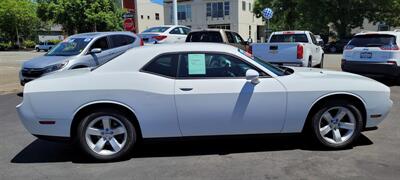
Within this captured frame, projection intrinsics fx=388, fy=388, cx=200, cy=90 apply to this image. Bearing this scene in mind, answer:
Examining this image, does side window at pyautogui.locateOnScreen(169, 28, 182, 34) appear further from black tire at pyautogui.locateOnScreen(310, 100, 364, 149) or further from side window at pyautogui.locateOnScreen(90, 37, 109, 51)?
black tire at pyautogui.locateOnScreen(310, 100, 364, 149)

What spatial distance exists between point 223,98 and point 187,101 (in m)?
0.47

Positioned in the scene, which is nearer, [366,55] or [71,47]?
[366,55]

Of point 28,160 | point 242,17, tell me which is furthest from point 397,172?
point 242,17

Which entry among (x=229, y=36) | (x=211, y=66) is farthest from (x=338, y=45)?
(x=211, y=66)

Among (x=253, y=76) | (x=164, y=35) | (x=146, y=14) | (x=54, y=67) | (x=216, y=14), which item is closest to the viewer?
(x=253, y=76)

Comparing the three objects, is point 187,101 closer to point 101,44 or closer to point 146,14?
point 101,44

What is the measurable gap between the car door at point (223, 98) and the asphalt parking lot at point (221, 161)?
0.32m

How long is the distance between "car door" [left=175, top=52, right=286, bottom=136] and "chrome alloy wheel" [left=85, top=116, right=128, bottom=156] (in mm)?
821

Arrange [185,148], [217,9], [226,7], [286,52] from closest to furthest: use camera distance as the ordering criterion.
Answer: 1. [185,148]
2. [286,52]
3. [226,7]
4. [217,9]

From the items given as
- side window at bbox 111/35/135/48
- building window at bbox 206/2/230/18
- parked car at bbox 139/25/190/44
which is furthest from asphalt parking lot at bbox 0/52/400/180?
building window at bbox 206/2/230/18

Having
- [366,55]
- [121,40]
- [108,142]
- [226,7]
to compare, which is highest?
[226,7]

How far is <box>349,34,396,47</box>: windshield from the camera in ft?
35.7

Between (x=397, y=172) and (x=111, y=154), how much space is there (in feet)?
11.6

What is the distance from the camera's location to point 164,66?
5191 millimetres
